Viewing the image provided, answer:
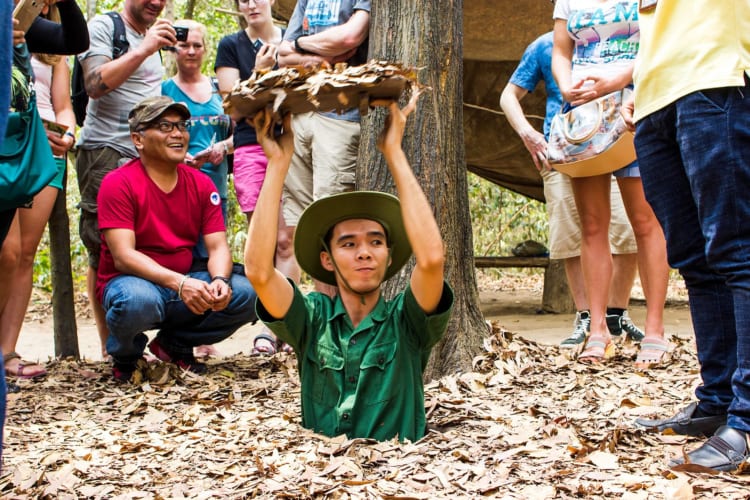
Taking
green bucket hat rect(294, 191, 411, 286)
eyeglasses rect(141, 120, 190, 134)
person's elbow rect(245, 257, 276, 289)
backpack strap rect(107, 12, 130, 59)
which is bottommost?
person's elbow rect(245, 257, 276, 289)

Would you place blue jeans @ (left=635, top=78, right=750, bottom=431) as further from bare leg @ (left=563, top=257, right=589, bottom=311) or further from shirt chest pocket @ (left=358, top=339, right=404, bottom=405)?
bare leg @ (left=563, top=257, right=589, bottom=311)

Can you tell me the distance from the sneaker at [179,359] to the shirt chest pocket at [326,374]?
1734 millimetres

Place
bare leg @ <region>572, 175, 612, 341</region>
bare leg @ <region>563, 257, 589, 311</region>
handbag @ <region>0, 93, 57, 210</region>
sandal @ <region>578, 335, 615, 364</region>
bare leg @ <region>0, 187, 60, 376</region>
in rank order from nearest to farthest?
handbag @ <region>0, 93, 57, 210</region>, sandal @ <region>578, 335, 615, 364</region>, bare leg @ <region>572, 175, 612, 341</region>, bare leg @ <region>0, 187, 60, 376</region>, bare leg @ <region>563, 257, 589, 311</region>


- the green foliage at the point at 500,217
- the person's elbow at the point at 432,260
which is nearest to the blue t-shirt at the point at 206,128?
the person's elbow at the point at 432,260

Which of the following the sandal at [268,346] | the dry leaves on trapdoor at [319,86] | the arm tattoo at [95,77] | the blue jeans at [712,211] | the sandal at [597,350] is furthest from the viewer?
the sandal at [268,346]

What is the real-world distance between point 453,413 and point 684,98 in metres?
1.53

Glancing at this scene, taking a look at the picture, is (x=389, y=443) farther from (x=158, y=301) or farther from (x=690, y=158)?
(x=158, y=301)

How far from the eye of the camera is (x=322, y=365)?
3.01 metres

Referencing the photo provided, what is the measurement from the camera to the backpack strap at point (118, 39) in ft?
16.2

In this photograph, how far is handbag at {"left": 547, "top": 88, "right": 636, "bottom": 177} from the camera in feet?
12.7

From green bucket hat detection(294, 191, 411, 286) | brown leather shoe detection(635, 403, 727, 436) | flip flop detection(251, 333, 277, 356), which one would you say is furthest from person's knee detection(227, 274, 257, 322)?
brown leather shoe detection(635, 403, 727, 436)

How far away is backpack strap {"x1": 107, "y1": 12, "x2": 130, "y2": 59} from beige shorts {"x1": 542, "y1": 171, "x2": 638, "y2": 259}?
2.70 metres

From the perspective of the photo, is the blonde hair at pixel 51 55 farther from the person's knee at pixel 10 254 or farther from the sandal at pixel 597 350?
the sandal at pixel 597 350

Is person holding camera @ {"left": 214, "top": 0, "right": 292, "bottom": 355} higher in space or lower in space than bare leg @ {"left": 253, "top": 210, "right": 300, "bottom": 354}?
higher
